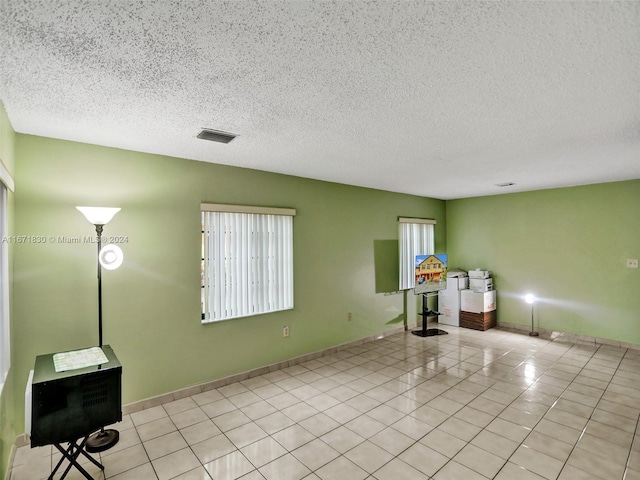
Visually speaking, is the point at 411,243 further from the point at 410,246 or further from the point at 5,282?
the point at 5,282

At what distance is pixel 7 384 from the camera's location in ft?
7.98

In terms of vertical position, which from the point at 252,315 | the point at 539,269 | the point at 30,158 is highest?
the point at 30,158

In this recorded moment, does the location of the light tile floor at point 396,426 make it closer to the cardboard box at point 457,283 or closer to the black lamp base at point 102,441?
the black lamp base at point 102,441

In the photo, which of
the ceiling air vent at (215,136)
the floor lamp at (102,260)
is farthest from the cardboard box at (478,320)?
the floor lamp at (102,260)

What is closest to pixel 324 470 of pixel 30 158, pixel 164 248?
pixel 164 248

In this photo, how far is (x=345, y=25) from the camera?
137cm

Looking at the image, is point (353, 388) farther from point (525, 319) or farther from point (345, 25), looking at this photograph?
point (525, 319)

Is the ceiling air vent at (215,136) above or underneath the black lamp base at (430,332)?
above

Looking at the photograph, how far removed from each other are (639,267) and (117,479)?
6564 millimetres

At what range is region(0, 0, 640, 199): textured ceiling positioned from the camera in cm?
131

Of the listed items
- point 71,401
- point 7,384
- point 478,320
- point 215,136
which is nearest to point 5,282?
point 7,384

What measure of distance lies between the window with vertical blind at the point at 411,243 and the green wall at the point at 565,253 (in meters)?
0.89

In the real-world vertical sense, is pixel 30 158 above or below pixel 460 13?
below

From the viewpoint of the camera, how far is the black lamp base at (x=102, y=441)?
8.51 feet
